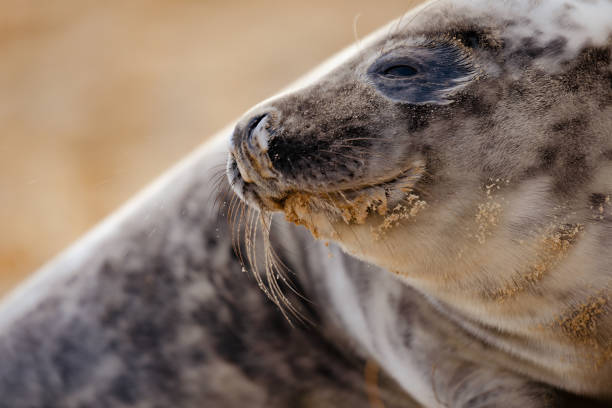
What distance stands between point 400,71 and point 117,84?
4508 mm

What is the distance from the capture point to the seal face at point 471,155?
131 centimetres

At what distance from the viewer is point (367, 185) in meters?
1.34

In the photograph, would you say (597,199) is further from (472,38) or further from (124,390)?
(124,390)

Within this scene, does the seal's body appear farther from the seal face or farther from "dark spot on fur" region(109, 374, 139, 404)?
"dark spot on fur" region(109, 374, 139, 404)

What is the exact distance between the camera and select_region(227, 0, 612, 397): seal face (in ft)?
4.30

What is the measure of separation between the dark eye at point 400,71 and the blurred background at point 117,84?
343 centimetres

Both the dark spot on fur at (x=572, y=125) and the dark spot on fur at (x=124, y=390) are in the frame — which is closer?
the dark spot on fur at (x=572, y=125)

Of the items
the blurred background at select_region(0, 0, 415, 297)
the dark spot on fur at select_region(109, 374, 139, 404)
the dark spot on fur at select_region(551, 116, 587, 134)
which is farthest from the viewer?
the blurred background at select_region(0, 0, 415, 297)

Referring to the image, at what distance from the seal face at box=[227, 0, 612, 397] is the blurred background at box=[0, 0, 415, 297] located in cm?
→ 337

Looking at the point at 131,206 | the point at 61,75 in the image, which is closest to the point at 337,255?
the point at 131,206

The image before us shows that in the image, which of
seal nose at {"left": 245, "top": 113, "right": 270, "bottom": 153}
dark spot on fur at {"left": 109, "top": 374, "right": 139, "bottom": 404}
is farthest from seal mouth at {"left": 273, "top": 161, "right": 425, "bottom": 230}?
dark spot on fur at {"left": 109, "top": 374, "right": 139, "bottom": 404}

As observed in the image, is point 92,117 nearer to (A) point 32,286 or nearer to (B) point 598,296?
(A) point 32,286

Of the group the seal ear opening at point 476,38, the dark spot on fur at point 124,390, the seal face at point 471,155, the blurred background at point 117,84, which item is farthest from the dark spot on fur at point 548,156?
the blurred background at point 117,84

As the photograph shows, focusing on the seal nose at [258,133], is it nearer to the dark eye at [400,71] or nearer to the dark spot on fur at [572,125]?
the dark eye at [400,71]
